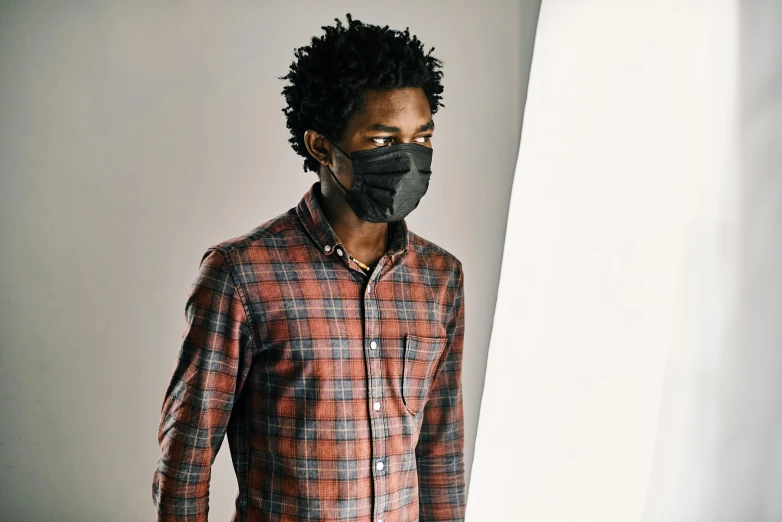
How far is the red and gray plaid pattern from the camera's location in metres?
1.19

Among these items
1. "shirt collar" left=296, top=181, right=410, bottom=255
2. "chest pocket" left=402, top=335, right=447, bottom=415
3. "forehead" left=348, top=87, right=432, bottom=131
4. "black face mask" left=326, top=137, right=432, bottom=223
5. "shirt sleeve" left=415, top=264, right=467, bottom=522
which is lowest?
"shirt sleeve" left=415, top=264, right=467, bottom=522

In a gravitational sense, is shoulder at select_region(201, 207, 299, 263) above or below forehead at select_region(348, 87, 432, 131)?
below

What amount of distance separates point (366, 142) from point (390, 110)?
67mm

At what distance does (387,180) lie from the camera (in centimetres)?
123

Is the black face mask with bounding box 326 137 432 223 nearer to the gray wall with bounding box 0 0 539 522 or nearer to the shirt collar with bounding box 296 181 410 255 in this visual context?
the shirt collar with bounding box 296 181 410 255

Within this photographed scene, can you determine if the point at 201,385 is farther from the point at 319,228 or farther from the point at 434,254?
the point at 434,254

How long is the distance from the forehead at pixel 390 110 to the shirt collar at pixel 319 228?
154 millimetres

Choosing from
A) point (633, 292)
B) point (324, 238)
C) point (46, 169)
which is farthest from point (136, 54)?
point (633, 292)

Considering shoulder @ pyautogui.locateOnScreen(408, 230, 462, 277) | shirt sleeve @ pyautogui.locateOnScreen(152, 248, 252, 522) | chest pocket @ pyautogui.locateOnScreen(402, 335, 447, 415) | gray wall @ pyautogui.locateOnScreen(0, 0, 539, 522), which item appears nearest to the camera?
shirt sleeve @ pyautogui.locateOnScreen(152, 248, 252, 522)

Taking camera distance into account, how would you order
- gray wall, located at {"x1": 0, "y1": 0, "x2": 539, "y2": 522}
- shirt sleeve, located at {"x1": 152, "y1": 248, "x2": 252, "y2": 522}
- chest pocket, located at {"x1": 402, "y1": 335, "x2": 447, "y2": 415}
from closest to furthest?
shirt sleeve, located at {"x1": 152, "y1": 248, "x2": 252, "y2": 522} < chest pocket, located at {"x1": 402, "y1": 335, "x2": 447, "y2": 415} < gray wall, located at {"x1": 0, "y1": 0, "x2": 539, "y2": 522}

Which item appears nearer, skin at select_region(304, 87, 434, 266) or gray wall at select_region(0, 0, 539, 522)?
skin at select_region(304, 87, 434, 266)

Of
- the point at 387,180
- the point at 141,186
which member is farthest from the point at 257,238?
the point at 141,186

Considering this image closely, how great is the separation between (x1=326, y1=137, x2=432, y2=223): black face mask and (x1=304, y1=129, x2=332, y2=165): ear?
3 centimetres

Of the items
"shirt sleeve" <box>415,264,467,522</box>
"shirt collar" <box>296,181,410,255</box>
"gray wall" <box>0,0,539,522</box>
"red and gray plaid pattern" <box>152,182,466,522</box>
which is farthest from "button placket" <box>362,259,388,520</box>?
"gray wall" <box>0,0,539,522</box>
